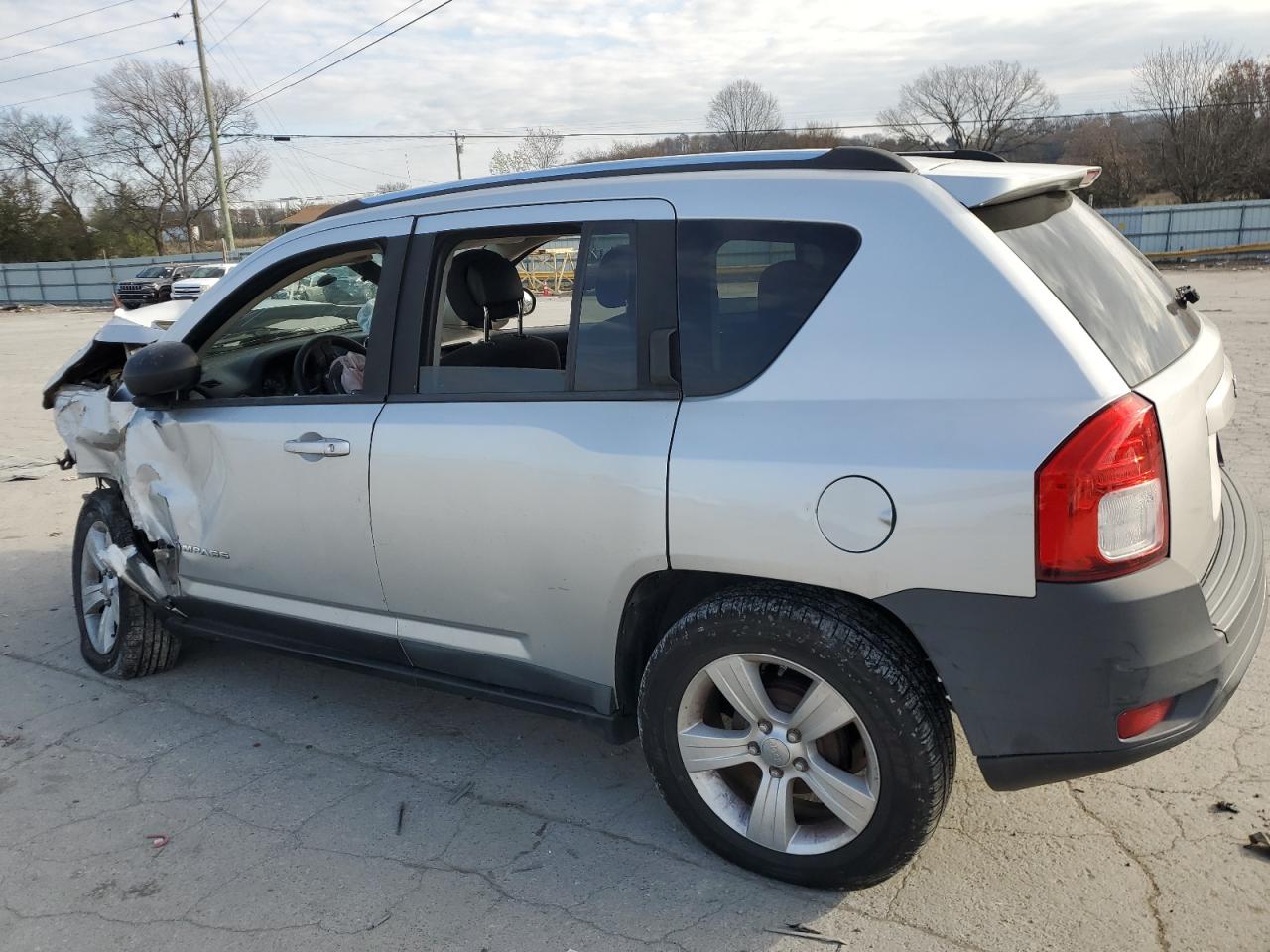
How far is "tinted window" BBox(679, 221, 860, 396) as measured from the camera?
2.48 m

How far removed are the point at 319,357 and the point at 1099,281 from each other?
2.92m

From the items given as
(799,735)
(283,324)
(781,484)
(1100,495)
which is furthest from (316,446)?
(1100,495)

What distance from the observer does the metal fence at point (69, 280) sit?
139ft

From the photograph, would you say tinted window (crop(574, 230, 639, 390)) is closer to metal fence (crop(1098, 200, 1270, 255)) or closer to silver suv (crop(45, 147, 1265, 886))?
silver suv (crop(45, 147, 1265, 886))

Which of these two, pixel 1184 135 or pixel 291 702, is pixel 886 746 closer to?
pixel 291 702

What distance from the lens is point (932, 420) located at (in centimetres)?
226

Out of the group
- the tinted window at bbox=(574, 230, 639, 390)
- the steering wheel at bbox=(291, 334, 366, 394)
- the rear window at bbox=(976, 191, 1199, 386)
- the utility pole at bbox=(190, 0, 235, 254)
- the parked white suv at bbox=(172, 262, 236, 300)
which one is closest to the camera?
→ the rear window at bbox=(976, 191, 1199, 386)

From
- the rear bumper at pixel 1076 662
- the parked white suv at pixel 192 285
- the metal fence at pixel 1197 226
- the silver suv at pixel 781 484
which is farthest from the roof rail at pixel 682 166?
the metal fence at pixel 1197 226

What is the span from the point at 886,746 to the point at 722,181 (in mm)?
1549

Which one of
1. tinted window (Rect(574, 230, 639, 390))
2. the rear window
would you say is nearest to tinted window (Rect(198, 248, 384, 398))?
tinted window (Rect(574, 230, 639, 390))

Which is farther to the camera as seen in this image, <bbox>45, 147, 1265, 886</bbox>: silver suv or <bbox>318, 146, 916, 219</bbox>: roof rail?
<bbox>318, 146, 916, 219</bbox>: roof rail

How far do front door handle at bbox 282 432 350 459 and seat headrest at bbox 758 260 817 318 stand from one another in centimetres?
147

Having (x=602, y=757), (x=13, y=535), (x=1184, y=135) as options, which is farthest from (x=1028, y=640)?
(x=1184, y=135)

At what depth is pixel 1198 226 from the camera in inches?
1294
